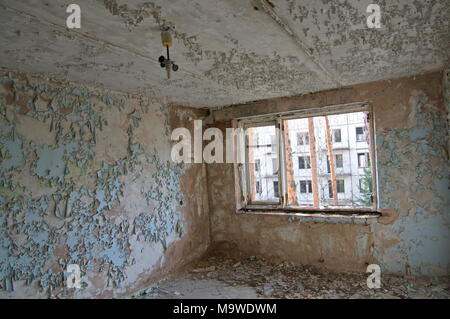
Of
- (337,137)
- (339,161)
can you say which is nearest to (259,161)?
(339,161)

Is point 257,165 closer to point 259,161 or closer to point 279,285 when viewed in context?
point 259,161

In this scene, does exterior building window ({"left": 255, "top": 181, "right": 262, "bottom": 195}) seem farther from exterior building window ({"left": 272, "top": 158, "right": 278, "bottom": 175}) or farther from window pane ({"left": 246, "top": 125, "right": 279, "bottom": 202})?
exterior building window ({"left": 272, "top": 158, "right": 278, "bottom": 175})

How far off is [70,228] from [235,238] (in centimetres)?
209

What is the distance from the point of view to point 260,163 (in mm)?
3885

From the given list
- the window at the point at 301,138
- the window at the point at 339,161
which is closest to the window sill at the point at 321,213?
the window at the point at 301,138

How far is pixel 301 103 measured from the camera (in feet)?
10.8

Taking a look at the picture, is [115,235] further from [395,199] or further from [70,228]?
[395,199]

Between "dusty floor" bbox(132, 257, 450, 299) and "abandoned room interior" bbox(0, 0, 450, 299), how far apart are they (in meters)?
0.02

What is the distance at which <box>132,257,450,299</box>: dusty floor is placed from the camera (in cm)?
262

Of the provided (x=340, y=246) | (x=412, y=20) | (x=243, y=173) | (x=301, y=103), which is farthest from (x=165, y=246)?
(x=412, y=20)

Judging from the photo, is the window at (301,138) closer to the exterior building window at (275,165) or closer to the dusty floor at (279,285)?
the exterior building window at (275,165)

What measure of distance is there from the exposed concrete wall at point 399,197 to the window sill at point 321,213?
43 millimetres

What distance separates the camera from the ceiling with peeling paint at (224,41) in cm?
130

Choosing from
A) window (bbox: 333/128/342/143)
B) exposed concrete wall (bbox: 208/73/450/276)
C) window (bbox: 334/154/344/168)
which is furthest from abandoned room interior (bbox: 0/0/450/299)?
window (bbox: 333/128/342/143)
